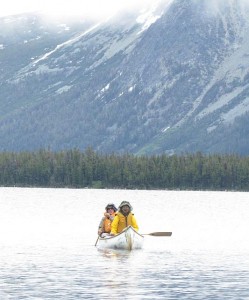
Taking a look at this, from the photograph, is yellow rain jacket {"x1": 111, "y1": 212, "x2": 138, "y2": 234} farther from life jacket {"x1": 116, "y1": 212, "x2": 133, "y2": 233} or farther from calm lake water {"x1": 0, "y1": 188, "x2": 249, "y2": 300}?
calm lake water {"x1": 0, "y1": 188, "x2": 249, "y2": 300}

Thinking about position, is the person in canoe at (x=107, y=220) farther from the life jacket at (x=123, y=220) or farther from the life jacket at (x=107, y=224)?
the life jacket at (x=123, y=220)

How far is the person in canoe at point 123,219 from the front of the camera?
90.8 m

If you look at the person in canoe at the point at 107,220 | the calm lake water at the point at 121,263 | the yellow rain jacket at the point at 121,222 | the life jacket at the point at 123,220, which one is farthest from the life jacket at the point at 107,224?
the life jacket at the point at 123,220

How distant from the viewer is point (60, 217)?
505 feet

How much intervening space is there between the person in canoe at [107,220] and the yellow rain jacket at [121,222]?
2.27 m

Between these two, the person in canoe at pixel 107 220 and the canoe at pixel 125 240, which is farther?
the person in canoe at pixel 107 220

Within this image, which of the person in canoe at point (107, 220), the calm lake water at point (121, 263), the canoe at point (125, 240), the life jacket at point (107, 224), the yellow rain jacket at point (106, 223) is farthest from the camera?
the life jacket at point (107, 224)

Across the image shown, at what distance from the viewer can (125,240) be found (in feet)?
300

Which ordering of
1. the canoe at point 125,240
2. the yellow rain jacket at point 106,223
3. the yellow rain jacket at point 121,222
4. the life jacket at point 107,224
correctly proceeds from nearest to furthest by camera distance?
the canoe at point 125,240 < the yellow rain jacket at point 121,222 < the yellow rain jacket at point 106,223 < the life jacket at point 107,224

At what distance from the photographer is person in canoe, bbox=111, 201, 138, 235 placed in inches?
3574

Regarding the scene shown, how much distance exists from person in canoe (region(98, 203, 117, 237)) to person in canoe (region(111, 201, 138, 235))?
2.30m

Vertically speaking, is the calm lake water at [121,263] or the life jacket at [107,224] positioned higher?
the life jacket at [107,224]

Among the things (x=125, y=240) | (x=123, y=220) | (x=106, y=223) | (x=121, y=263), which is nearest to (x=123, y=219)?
(x=123, y=220)

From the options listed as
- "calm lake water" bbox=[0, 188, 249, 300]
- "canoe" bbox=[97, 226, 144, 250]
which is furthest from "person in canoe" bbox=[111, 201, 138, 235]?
"calm lake water" bbox=[0, 188, 249, 300]
